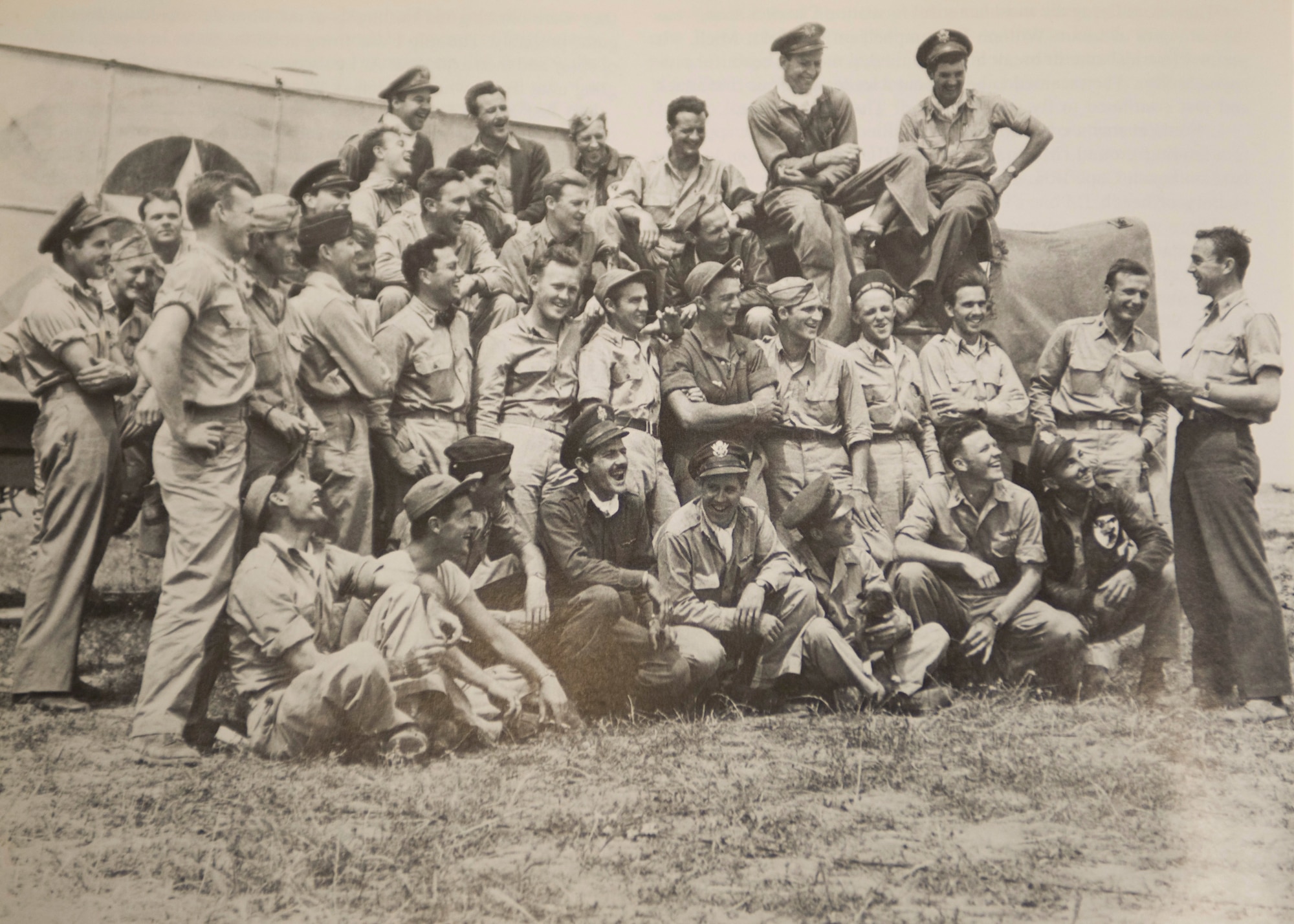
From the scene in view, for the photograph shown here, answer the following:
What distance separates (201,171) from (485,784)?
10.0 ft

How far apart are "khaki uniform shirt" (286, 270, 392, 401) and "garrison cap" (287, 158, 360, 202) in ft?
1.26

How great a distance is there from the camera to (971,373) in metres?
6.48

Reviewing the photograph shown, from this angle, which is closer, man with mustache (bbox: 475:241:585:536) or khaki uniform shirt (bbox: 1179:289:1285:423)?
man with mustache (bbox: 475:241:585:536)

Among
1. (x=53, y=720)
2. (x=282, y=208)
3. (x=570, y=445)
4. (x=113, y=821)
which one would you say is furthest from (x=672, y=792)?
(x=282, y=208)

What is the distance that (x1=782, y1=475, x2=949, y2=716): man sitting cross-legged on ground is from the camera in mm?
6000

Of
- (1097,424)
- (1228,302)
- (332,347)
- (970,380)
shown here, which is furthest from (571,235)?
(1228,302)

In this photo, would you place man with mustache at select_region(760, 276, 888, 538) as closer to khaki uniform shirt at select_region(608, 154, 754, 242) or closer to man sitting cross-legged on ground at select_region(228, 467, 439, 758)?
khaki uniform shirt at select_region(608, 154, 754, 242)

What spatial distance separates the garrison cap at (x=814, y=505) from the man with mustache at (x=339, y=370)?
6.64ft

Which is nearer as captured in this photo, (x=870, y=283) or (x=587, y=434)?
(x=587, y=434)

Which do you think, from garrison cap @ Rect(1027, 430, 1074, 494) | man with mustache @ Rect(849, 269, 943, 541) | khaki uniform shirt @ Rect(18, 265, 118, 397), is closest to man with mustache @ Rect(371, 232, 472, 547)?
khaki uniform shirt @ Rect(18, 265, 118, 397)

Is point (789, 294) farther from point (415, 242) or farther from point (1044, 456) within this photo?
point (415, 242)

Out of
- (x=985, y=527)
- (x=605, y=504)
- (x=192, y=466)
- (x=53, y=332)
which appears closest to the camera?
(x=192, y=466)

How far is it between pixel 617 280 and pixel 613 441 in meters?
0.82

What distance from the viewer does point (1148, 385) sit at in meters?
6.65
